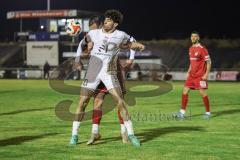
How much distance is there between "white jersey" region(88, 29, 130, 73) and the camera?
905 centimetres

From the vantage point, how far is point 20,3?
97.6 m

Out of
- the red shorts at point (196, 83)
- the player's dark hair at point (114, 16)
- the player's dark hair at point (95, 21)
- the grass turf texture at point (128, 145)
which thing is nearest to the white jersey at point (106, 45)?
the player's dark hair at point (114, 16)

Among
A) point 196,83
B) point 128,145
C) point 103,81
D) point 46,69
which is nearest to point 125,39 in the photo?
point 103,81

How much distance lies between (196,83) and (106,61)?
20.6 ft

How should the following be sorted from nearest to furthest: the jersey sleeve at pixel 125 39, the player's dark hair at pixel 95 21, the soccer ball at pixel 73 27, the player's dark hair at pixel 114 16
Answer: the player's dark hair at pixel 114 16, the jersey sleeve at pixel 125 39, the player's dark hair at pixel 95 21, the soccer ball at pixel 73 27

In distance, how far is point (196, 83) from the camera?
14.9 m

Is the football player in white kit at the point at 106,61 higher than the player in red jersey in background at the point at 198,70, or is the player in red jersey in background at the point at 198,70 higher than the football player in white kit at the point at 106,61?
the football player in white kit at the point at 106,61

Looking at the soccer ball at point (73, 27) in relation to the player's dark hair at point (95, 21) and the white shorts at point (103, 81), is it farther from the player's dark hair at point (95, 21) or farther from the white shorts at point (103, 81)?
the white shorts at point (103, 81)

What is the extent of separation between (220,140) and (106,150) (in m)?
2.44

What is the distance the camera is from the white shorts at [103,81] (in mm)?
Answer: 9094

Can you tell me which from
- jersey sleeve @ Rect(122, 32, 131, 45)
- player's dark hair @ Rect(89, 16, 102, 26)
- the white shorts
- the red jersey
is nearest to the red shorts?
the red jersey

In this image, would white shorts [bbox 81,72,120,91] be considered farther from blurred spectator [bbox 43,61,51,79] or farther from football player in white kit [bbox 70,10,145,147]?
blurred spectator [bbox 43,61,51,79]

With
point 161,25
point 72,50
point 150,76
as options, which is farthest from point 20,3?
point 150,76

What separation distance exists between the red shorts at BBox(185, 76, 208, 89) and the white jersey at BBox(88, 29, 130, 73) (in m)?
6.10
